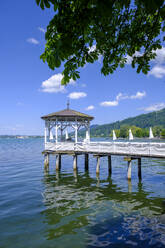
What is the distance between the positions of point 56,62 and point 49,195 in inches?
473

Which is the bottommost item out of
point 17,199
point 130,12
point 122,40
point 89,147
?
point 17,199

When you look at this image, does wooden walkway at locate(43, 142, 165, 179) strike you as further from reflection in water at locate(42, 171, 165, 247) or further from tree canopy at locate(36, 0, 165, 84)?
tree canopy at locate(36, 0, 165, 84)

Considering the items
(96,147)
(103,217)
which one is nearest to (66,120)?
(96,147)

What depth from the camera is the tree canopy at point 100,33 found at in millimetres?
3150

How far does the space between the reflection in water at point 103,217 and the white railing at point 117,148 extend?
2.89 m

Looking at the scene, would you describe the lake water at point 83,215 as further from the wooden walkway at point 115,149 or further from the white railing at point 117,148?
the white railing at point 117,148

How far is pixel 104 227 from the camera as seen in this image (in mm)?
8586

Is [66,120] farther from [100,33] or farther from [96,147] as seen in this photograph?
[100,33]

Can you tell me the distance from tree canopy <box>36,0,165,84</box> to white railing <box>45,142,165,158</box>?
10.9 metres

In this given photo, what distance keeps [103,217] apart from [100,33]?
888cm

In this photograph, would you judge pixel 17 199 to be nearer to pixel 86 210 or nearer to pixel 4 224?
pixel 4 224

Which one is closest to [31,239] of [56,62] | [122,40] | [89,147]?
[56,62]

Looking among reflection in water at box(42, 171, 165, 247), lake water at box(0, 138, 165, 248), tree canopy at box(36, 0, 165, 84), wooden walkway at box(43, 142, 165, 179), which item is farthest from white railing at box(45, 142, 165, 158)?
tree canopy at box(36, 0, 165, 84)

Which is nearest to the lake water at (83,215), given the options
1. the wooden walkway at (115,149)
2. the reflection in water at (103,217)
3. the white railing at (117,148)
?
the reflection in water at (103,217)
